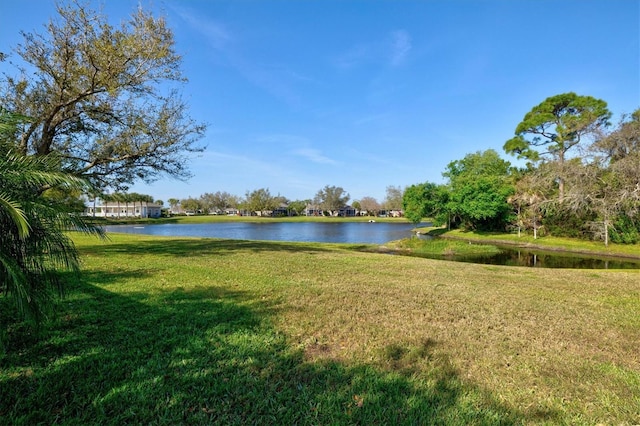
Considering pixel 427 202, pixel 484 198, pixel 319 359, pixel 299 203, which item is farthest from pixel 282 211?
pixel 319 359

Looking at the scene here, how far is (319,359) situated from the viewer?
135 inches

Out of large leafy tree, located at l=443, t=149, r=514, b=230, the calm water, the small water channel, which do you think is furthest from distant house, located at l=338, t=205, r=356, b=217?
the small water channel

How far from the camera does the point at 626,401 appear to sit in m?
2.78

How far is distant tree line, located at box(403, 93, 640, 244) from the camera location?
859 inches

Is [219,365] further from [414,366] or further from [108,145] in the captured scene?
[108,145]

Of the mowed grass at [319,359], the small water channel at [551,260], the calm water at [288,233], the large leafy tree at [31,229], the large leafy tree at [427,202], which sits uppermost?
the large leafy tree at [427,202]

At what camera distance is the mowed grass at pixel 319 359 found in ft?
8.39

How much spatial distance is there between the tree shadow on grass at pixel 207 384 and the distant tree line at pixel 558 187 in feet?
86.8

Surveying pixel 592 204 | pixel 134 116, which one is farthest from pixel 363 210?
pixel 134 116

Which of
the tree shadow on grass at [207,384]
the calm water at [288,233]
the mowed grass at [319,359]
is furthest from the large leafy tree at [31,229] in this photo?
the calm water at [288,233]

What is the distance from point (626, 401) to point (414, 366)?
1798mm

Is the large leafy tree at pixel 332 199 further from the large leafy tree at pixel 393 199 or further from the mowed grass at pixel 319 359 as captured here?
the mowed grass at pixel 319 359

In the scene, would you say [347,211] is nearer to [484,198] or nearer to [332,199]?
[332,199]

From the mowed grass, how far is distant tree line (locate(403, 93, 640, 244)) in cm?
2142
